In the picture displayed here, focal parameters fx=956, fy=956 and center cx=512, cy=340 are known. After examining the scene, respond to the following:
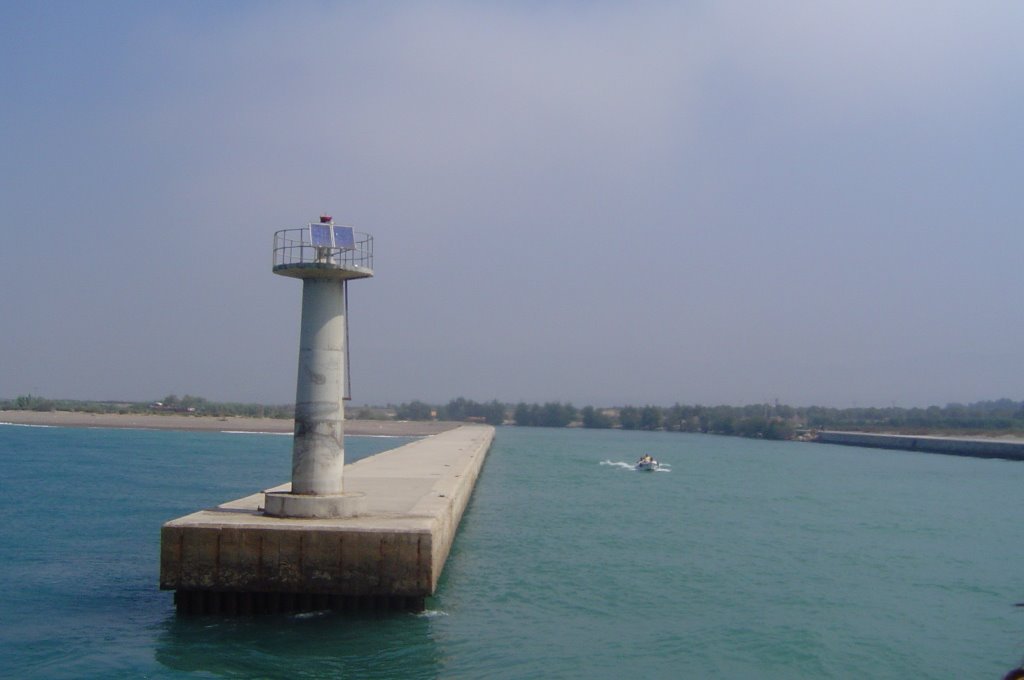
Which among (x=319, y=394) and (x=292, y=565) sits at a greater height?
(x=319, y=394)

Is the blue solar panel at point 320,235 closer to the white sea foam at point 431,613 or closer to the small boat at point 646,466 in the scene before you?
the white sea foam at point 431,613

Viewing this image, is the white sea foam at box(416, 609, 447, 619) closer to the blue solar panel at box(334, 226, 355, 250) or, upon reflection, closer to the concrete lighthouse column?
the concrete lighthouse column

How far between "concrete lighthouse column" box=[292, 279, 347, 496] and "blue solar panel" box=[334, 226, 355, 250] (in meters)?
0.64

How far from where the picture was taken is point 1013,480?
5181 cm

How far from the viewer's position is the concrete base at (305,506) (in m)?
15.6

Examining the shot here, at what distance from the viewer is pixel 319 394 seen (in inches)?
641

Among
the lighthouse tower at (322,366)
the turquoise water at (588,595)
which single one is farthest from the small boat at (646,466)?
the lighthouse tower at (322,366)

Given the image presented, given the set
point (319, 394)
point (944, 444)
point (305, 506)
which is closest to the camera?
point (305, 506)

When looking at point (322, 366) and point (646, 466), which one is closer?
point (322, 366)

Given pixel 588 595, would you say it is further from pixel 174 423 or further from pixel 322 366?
pixel 174 423

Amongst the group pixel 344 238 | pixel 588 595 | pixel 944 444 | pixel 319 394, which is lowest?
pixel 588 595

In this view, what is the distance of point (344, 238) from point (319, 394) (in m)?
2.75

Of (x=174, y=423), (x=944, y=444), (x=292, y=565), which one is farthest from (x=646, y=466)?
(x=174, y=423)

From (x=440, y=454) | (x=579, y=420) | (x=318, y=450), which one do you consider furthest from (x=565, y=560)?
(x=579, y=420)
